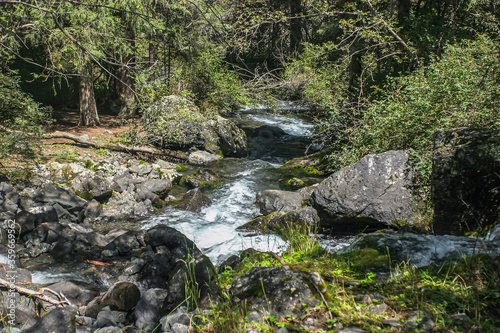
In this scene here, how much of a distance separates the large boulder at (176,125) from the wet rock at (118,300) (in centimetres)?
796

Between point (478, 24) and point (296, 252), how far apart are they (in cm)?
1136

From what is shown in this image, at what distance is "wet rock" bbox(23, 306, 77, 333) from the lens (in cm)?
298

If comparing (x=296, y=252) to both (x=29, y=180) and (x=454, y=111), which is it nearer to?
(x=454, y=111)

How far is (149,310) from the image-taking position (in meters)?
3.84

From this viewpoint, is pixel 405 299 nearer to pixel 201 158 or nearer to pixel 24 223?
pixel 24 223

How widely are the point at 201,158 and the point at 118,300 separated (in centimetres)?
932

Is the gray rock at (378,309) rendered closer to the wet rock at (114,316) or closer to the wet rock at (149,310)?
the wet rock at (149,310)

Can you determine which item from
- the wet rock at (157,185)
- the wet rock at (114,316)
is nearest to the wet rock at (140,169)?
the wet rock at (157,185)

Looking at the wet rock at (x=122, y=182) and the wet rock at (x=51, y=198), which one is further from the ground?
the wet rock at (x=51, y=198)

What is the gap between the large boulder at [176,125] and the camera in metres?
12.1

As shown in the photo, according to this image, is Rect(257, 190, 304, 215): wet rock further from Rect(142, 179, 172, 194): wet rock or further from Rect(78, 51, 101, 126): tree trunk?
Rect(78, 51, 101, 126): tree trunk

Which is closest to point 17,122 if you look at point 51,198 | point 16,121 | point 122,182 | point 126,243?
point 16,121

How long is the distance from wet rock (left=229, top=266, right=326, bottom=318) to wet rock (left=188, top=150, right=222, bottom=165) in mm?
10342

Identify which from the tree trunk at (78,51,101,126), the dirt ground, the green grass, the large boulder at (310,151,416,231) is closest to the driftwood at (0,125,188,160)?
the dirt ground
